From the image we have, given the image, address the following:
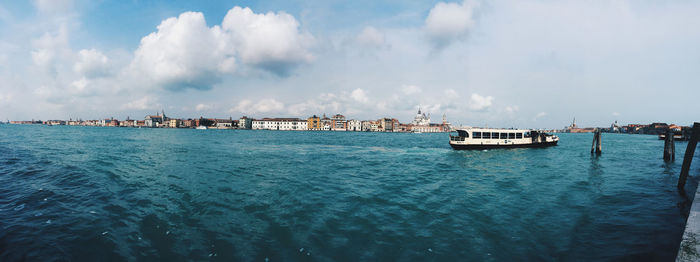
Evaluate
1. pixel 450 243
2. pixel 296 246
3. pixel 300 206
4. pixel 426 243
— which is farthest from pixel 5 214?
pixel 450 243

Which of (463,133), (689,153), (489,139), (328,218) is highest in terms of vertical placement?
(463,133)

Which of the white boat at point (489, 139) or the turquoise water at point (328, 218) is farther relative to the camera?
the white boat at point (489, 139)

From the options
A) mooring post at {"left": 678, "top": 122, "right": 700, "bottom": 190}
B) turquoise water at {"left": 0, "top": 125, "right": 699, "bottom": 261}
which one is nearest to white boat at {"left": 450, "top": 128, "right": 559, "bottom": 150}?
turquoise water at {"left": 0, "top": 125, "right": 699, "bottom": 261}

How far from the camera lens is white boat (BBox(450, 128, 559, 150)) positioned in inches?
1419

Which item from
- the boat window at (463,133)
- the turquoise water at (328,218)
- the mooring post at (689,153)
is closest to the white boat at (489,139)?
the boat window at (463,133)

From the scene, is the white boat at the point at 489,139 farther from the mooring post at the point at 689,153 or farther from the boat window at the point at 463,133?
the mooring post at the point at 689,153

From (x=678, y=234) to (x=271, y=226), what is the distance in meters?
11.6

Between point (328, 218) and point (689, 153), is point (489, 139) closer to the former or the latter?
point (689, 153)

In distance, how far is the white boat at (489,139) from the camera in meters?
36.0

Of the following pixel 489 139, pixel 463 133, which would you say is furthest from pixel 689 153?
pixel 489 139

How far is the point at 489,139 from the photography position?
36844mm

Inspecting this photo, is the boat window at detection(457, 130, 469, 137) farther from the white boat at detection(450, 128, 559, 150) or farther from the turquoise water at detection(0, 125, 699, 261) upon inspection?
the turquoise water at detection(0, 125, 699, 261)

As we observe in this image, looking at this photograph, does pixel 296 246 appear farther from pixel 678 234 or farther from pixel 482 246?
pixel 678 234

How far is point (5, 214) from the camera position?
8.77 m
